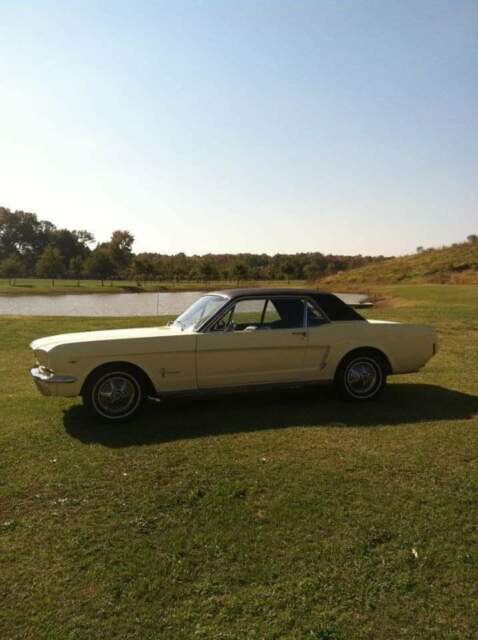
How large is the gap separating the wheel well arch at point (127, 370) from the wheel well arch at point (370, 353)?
228cm

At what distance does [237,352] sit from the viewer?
572 centimetres

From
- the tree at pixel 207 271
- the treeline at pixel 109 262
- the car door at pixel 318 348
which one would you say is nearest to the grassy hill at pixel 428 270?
the treeline at pixel 109 262

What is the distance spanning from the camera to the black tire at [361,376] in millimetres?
6188

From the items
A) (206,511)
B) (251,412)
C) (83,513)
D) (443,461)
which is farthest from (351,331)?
(83,513)

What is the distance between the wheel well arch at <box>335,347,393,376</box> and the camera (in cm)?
620

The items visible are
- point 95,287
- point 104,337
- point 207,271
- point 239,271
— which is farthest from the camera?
point 207,271

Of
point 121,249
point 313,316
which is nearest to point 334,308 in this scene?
point 313,316

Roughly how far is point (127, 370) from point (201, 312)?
119 centimetres

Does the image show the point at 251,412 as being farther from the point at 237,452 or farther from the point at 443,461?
the point at 443,461

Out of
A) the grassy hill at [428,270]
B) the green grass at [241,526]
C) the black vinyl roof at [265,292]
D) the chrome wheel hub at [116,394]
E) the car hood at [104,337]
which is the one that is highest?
the grassy hill at [428,270]

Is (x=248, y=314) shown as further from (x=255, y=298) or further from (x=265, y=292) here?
(x=265, y=292)

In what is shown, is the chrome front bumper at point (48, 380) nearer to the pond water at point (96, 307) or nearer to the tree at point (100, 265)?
the pond water at point (96, 307)

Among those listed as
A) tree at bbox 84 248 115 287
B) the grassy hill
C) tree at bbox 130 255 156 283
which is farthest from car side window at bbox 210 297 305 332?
tree at bbox 84 248 115 287

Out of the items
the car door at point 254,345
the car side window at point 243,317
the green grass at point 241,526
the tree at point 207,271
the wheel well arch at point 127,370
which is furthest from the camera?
the tree at point 207,271
